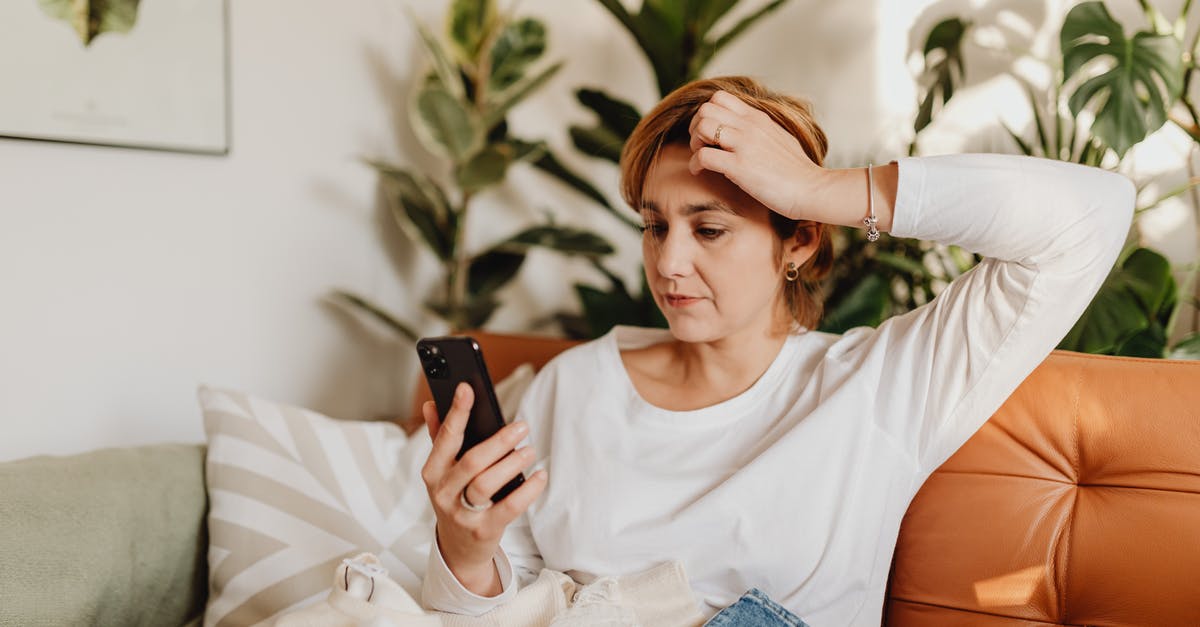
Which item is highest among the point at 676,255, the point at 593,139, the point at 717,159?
the point at 593,139

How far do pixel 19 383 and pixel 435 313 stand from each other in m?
0.94

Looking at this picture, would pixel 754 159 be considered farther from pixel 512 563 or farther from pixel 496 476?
pixel 512 563

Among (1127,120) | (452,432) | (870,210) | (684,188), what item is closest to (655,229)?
(684,188)

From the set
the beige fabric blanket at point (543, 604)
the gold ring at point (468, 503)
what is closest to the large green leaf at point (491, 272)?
the beige fabric blanket at point (543, 604)

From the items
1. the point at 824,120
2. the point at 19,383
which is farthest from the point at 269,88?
the point at 824,120

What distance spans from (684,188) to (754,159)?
14 centimetres

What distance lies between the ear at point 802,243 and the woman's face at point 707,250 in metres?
0.02

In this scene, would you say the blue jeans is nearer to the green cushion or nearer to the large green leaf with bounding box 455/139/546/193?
the green cushion

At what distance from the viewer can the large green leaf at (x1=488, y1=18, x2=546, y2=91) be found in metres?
2.22

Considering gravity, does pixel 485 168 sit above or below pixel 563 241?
above

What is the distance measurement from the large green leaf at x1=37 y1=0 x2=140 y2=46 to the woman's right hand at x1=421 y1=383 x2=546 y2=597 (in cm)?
105

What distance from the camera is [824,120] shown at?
2.33 meters

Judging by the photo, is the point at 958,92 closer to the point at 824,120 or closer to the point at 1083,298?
the point at 824,120

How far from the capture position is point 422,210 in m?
2.21
